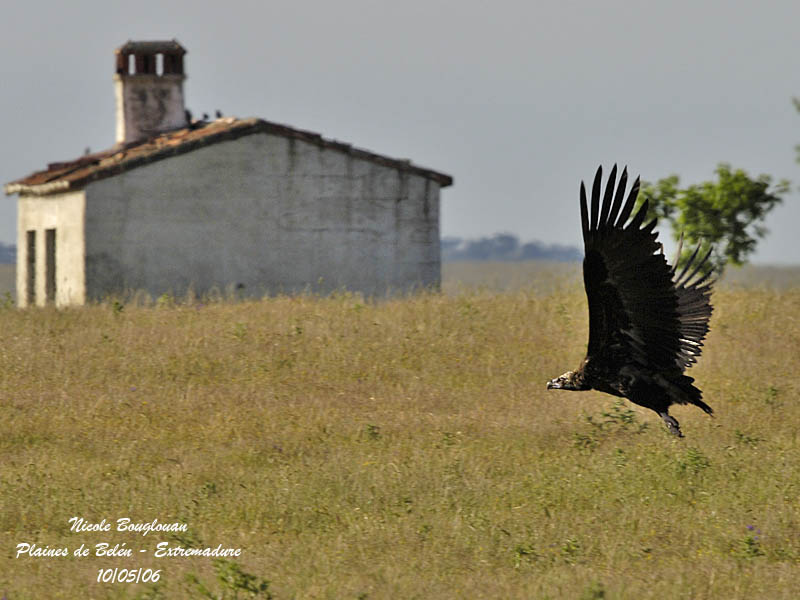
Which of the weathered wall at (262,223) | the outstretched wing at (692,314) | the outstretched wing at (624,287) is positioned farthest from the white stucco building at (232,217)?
the outstretched wing at (624,287)

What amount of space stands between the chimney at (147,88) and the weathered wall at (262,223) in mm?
4433

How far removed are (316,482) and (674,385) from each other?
10.7ft

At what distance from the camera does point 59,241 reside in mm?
26203

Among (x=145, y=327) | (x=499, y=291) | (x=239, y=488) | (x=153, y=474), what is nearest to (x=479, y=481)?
(x=239, y=488)

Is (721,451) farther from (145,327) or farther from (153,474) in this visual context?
(145,327)

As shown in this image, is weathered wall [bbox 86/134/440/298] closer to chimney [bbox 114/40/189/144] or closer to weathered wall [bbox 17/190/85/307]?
weathered wall [bbox 17/190/85/307]

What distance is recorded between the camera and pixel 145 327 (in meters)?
16.9

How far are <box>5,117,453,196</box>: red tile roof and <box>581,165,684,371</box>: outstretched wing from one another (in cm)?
1689

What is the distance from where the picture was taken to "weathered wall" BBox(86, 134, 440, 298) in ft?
82.0

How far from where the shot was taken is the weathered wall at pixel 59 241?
24.9 meters

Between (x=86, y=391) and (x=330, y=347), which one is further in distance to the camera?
(x=330, y=347)

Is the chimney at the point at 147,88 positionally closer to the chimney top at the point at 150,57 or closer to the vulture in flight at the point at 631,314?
the chimney top at the point at 150,57

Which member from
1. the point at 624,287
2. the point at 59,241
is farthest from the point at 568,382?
the point at 59,241

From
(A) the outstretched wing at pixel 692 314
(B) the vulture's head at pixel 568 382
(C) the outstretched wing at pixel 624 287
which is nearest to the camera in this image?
(C) the outstretched wing at pixel 624 287
